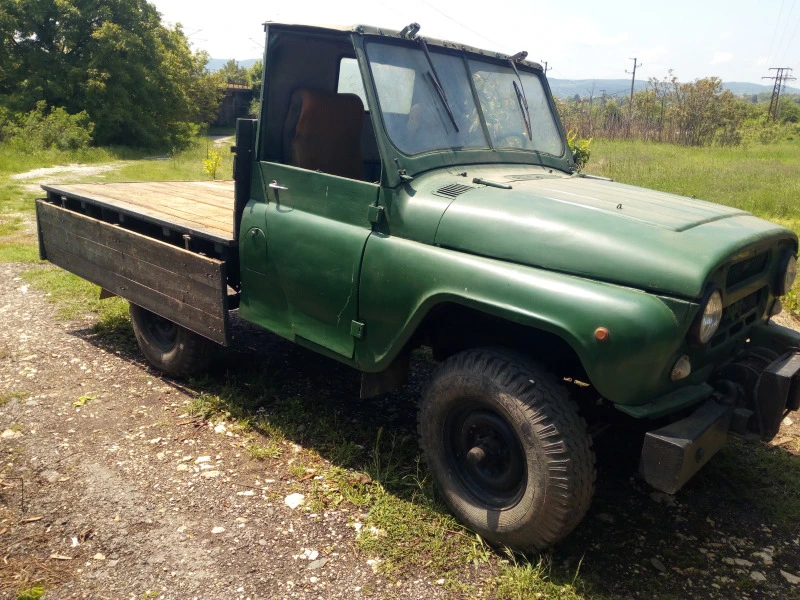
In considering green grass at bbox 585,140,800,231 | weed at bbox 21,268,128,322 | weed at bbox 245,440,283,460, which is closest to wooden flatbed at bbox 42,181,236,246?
weed at bbox 21,268,128,322

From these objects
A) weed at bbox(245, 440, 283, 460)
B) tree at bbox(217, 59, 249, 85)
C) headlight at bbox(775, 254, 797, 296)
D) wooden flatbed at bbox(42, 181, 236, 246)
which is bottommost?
weed at bbox(245, 440, 283, 460)

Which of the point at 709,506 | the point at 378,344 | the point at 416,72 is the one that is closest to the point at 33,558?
the point at 378,344

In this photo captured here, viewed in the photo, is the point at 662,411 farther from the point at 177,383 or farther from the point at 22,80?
the point at 22,80

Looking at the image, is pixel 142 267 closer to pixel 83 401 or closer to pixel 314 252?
pixel 83 401

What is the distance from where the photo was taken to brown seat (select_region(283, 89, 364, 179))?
3.93 metres

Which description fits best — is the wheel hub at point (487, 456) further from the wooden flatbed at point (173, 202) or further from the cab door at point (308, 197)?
the wooden flatbed at point (173, 202)

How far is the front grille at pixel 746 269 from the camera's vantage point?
2932 millimetres

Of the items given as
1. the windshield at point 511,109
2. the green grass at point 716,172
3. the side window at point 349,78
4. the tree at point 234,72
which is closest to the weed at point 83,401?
the side window at point 349,78

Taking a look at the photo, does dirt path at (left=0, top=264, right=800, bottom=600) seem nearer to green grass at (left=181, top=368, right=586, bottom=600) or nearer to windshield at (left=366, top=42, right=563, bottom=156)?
green grass at (left=181, top=368, right=586, bottom=600)

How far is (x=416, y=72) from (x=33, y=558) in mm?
2896

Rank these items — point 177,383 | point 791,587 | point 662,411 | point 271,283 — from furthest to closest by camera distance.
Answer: point 177,383
point 271,283
point 791,587
point 662,411

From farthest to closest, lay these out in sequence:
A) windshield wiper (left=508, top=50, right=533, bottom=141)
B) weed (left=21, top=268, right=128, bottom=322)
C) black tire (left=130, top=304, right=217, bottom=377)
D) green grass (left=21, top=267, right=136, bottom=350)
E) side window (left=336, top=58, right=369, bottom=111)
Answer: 1. weed (left=21, top=268, right=128, bottom=322)
2. green grass (left=21, top=267, right=136, bottom=350)
3. black tire (left=130, top=304, right=217, bottom=377)
4. windshield wiper (left=508, top=50, right=533, bottom=141)
5. side window (left=336, top=58, right=369, bottom=111)

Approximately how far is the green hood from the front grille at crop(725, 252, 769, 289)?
10cm

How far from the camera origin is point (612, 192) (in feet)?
11.6
